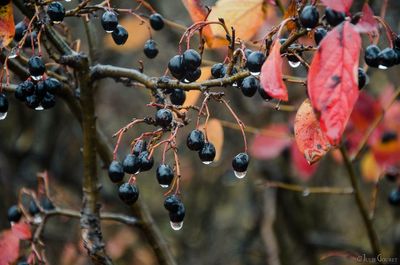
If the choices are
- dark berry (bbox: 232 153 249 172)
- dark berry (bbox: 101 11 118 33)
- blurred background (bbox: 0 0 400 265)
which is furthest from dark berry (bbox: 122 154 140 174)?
blurred background (bbox: 0 0 400 265)

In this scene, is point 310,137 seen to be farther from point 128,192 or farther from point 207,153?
point 128,192

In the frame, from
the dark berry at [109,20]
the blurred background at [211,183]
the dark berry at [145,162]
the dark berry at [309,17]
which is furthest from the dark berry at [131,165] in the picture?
the blurred background at [211,183]

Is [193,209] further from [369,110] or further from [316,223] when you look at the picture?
[369,110]

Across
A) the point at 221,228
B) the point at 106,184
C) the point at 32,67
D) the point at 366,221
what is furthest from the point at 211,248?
the point at 32,67

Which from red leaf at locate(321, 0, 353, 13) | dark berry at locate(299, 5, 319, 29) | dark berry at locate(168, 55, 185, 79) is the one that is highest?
red leaf at locate(321, 0, 353, 13)

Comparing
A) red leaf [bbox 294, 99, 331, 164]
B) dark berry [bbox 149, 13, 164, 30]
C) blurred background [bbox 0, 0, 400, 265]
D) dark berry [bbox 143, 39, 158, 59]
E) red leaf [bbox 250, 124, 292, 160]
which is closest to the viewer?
red leaf [bbox 294, 99, 331, 164]

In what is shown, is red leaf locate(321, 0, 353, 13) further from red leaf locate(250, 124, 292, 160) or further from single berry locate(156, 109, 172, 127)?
red leaf locate(250, 124, 292, 160)

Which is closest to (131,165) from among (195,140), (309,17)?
(195,140)
